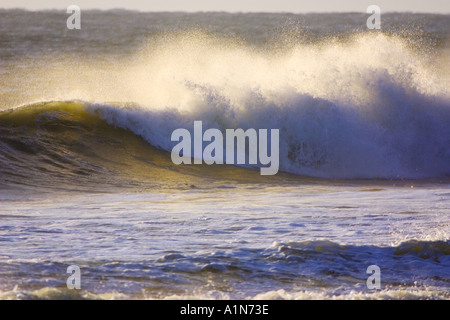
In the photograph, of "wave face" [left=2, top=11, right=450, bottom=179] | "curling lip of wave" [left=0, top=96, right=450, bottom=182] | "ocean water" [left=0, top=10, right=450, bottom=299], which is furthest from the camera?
"wave face" [left=2, top=11, right=450, bottom=179]

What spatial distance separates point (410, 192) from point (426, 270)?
5079 millimetres

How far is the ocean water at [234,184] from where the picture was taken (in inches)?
225

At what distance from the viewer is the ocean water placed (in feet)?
18.8

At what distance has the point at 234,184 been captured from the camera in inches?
477

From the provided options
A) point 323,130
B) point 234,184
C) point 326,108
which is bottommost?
point 234,184

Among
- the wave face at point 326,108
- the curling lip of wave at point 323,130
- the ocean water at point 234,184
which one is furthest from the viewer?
the wave face at point 326,108

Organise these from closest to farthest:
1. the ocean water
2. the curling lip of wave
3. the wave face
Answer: the ocean water, the curling lip of wave, the wave face

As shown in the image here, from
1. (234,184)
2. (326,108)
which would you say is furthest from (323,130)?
(234,184)

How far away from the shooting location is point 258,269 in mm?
5895

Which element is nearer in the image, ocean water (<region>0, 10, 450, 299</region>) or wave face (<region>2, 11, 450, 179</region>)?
ocean water (<region>0, 10, 450, 299</region>)

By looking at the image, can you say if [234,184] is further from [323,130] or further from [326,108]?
[326,108]

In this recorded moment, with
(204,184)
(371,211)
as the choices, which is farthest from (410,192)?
(204,184)

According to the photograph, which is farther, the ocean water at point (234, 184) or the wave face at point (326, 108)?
the wave face at point (326, 108)

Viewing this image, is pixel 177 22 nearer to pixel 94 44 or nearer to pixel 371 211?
pixel 94 44
